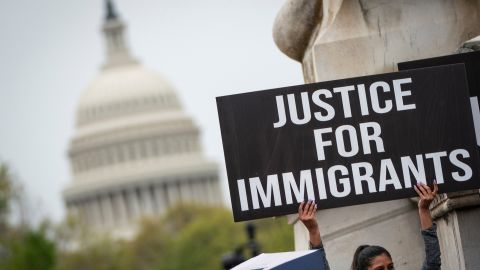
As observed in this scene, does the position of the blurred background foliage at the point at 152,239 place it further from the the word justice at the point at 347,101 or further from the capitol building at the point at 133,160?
the the word justice at the point at 347,101

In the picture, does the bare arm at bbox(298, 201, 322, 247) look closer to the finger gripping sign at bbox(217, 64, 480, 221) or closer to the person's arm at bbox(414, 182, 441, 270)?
the finger gripping sign at bbox(217, 64, 480, 221)

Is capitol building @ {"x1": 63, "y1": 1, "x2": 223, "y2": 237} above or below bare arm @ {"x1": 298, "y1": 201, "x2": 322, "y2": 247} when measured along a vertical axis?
below

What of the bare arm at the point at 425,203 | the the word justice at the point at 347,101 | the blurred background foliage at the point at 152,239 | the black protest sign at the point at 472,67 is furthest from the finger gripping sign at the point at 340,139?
the blurred background foliage at the point at 152,239

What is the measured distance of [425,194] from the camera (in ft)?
34.9

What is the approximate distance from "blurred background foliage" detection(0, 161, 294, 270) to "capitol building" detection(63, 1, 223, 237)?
19.2m

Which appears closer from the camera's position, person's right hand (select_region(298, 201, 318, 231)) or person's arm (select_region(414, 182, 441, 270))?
person's arm (select_region(414, 182, 441, 270))

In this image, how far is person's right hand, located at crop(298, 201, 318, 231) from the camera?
1065 centimetres

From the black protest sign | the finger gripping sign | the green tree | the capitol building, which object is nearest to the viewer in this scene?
the finger gripping sign

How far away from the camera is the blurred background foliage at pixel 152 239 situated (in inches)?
3538

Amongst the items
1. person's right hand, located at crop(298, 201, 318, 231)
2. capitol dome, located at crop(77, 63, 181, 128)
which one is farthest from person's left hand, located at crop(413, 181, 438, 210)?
capitol dome, located at crop(77, 63, 181, 128)

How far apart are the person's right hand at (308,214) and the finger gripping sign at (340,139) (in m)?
0.09

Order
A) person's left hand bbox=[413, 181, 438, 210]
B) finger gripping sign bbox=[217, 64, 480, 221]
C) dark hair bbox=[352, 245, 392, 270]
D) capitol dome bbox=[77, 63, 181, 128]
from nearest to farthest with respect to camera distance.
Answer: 1. dark hair bbox=[352, 245, 392, 270]
2. person's left hand bbox=[413, 181, 438, 210]
3. finger gripping sign bbox=[217, 64, 480, 221]
4. capitol dome bbox=[77, 63, 181, 128]

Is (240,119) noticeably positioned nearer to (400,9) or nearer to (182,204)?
(400,9)

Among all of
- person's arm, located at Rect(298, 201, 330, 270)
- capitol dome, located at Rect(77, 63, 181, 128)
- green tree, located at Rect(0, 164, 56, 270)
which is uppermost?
capitol dome, located at Rect(77, 63, 181, 128)
